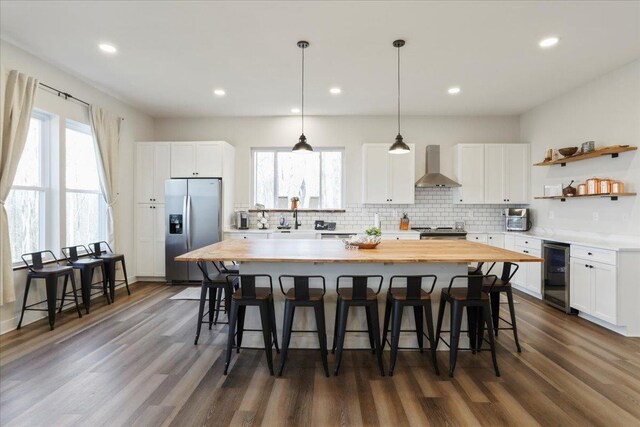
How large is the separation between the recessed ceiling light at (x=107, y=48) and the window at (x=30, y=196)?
1.26 metres

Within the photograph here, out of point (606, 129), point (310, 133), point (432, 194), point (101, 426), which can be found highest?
point (310, 133)

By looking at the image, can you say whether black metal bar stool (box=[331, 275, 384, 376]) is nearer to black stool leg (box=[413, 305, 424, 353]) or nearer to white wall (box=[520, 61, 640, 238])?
black stool leg (box=[413, 305, 424, 353])

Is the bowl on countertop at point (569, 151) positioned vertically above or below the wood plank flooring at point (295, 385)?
above

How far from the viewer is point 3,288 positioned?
10.9 ft

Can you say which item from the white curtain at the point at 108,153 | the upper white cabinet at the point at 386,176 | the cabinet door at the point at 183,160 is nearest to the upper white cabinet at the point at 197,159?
the cabinet door at the point at 183,160

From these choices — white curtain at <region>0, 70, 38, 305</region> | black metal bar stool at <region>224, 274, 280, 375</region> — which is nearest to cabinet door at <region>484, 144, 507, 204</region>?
black metal bar stool at <region>224, 274, 280, 375</region>

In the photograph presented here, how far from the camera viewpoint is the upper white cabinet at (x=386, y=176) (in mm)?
5816

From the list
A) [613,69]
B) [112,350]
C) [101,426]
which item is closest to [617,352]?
[613,69]

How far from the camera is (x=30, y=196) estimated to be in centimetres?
393

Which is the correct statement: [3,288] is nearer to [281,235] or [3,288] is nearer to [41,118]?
[41,118]

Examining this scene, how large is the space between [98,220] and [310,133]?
3.81 meters

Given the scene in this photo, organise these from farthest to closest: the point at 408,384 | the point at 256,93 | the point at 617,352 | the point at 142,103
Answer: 1. the point at 142,103
2. the point at 256,93
3. the point at 617,352
4. the point at 408,384

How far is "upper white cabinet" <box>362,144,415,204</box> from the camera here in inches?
229

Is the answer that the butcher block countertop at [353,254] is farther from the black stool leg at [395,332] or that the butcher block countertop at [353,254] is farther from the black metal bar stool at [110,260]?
the black metal bar stool at [110,260]
